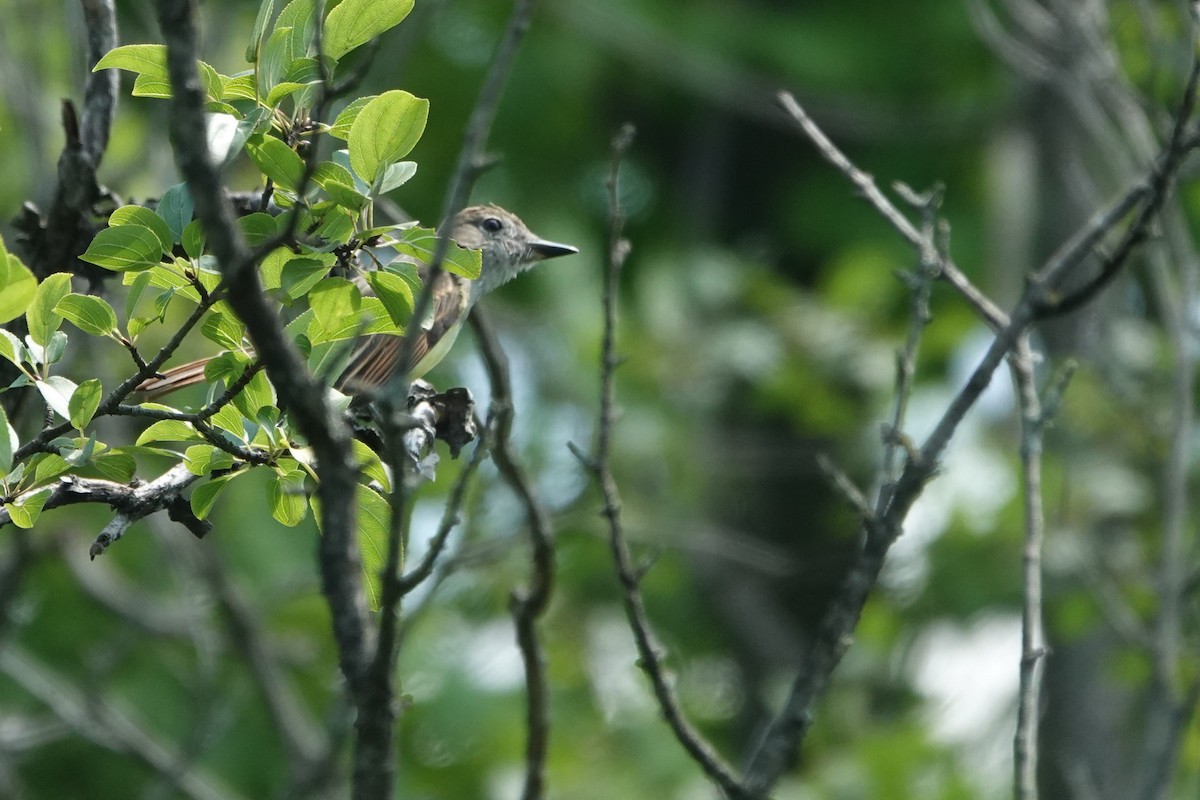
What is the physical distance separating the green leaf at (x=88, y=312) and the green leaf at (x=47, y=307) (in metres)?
0.01

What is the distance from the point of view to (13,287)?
7.09 ft

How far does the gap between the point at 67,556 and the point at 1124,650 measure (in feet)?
17.3

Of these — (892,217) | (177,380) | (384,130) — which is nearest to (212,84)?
(384,130)

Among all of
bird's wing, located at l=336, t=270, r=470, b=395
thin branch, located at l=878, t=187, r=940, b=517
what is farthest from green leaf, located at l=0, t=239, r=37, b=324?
thin branch, located at l=878, t=187, r=940, b=517

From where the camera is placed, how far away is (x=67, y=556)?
6.90 meters

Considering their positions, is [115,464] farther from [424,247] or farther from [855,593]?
[855,593]

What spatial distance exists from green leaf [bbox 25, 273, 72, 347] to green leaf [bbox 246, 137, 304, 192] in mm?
412

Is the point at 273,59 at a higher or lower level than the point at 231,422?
higher

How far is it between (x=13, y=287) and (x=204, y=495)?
1.70 feet

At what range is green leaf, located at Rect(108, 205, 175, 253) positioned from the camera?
7.69ft

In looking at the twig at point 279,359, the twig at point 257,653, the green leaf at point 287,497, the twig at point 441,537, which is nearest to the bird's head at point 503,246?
the twig at point 257,653

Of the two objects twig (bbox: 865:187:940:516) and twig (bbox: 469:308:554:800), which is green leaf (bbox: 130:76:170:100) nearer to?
twig (bbox: 469:308:554:800)

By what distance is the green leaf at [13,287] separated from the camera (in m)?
2.16

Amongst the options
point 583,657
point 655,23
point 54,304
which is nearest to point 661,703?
point 54,304
